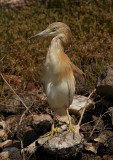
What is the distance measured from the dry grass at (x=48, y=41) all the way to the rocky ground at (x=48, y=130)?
396 millimetres

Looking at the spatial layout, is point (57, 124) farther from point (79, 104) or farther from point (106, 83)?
point (106, 83)

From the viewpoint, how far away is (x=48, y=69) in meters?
4.35

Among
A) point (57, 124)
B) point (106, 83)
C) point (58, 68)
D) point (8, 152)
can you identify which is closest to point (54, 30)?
point (58, 68)

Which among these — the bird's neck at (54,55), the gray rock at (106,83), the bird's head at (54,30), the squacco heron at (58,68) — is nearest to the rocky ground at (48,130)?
the gray rock at (106,83)

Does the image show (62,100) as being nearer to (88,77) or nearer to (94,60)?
(88,77)

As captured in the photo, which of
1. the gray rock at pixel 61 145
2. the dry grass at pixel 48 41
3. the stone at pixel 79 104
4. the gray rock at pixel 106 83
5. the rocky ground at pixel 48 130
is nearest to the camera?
the gray rock at pixel 61 145

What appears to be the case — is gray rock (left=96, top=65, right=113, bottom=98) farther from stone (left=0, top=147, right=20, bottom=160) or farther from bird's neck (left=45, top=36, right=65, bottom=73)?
stone (left=0, top=147, right=20, bottom=160)

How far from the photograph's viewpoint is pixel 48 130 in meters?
5.20

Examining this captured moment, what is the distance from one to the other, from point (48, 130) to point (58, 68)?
1.29 m

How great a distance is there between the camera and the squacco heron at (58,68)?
4.32 m

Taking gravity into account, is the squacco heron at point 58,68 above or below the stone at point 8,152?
above

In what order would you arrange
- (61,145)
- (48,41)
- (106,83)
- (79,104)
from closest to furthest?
1. (61,145)
2. (106,83)
3. (79,104)
4. (48,41)

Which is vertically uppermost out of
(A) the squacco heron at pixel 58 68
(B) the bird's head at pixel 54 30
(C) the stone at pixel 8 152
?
(B) the bird's head at pixel 54 30

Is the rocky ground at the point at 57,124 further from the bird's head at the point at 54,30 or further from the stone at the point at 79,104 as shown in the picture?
the bird's head at the point at 54,30
